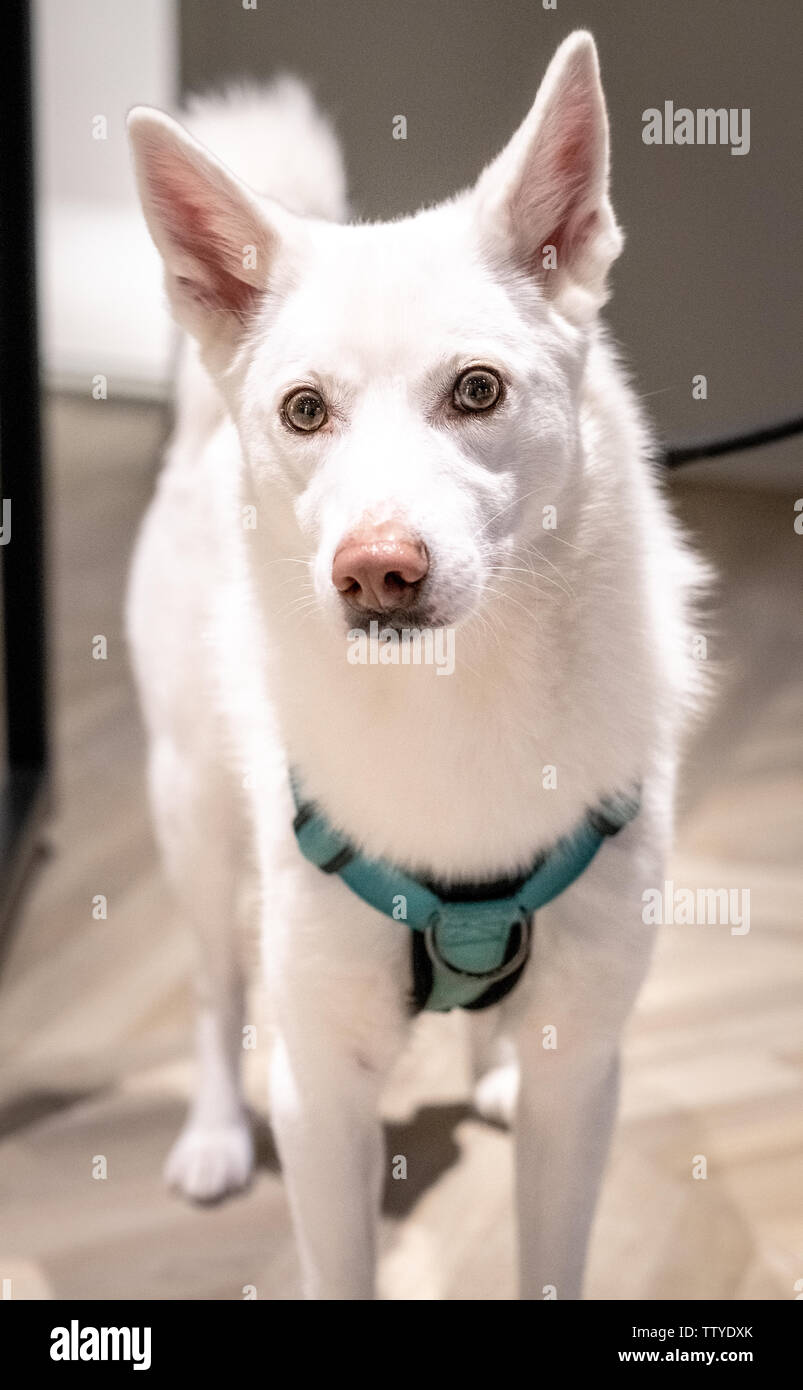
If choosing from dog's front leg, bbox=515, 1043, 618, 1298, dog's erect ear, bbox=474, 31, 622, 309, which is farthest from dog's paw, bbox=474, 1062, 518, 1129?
dog's erect ear, bbox=474, 31, 622, 309

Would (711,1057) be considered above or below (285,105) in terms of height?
below

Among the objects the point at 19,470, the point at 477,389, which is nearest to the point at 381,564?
the point at 477,389

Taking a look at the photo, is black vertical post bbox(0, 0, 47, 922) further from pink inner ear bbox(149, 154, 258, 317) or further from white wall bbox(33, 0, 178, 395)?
pink inner ear bbox(149, 154, 258, 317)

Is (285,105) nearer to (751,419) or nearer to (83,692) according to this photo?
(751,419)

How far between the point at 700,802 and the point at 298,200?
1564mm

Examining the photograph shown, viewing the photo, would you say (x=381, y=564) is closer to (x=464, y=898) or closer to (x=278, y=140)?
(x=464, y=898)

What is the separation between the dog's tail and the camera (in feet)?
5.04

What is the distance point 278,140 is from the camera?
1.60 meters

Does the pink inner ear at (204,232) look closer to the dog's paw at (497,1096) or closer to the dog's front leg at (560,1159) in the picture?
the dog's front leg at (560,1159)

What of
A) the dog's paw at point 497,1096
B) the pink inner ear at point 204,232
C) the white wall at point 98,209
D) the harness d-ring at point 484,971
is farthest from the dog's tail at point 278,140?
the white wall at point 98,209

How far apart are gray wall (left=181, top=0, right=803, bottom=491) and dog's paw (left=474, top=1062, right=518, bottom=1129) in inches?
40.7

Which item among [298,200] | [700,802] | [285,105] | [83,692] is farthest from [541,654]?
[83,692]

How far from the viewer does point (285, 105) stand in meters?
1.61

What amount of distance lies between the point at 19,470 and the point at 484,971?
5.20 ft
